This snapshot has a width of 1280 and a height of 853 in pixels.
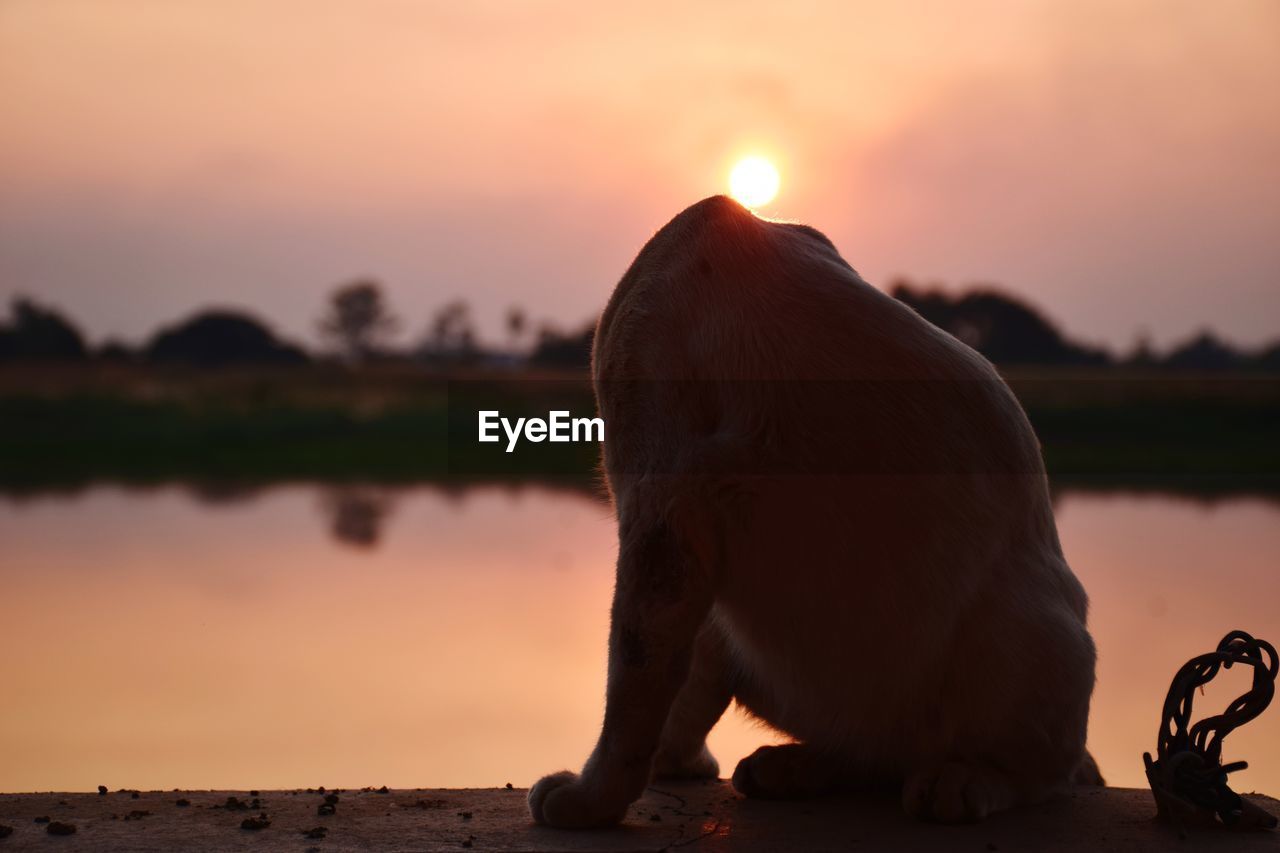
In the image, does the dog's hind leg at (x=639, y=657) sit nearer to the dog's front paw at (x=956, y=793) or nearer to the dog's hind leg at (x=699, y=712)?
the dog's hind leg at (x=699, y=712)

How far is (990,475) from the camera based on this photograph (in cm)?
252

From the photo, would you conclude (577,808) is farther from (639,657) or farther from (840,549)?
(840,549)

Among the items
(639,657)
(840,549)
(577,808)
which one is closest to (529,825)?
(577,808)

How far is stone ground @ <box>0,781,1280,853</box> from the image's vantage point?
2328 mm

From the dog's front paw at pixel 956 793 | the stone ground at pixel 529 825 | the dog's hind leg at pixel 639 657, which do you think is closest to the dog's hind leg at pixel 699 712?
the stone ground at pixel 529 825

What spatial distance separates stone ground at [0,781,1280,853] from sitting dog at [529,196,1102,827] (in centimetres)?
9

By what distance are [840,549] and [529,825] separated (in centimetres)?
85

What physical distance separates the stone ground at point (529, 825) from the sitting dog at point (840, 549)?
0.09 m

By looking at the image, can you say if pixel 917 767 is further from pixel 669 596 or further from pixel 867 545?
pixel 669 596

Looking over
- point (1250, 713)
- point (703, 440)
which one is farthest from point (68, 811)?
point (1250, 713)

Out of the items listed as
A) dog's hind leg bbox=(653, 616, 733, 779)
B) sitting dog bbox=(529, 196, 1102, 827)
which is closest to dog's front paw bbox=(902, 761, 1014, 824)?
sitting dog bbox=(529, 196, 1102, 827)

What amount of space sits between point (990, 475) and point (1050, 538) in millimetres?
255

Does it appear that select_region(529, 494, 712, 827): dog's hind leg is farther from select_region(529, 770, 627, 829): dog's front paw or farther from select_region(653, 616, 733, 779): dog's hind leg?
select_region(653, 616, 733, 779): dog's hind leg

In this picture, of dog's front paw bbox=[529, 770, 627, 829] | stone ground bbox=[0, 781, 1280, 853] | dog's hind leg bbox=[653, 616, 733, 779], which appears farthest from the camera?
dog's hind leg bbox=[653, 616, 733, 779]
